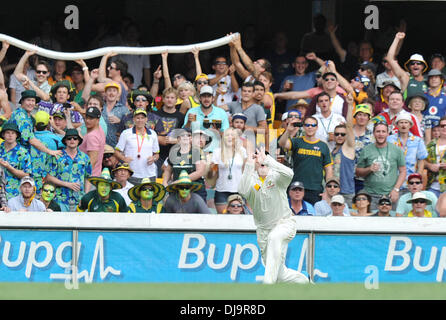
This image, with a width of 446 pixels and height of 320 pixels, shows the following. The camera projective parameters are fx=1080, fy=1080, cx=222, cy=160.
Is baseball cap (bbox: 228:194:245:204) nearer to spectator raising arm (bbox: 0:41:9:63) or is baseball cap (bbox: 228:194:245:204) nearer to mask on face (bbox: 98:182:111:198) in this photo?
mask on face (bbox: 98:182:111:198)

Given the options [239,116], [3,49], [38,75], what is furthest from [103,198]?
[3,49]

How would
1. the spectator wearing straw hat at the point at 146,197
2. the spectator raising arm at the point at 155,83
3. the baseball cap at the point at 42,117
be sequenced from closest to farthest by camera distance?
1. the spectator wearing straw hat at the point at 146,197
2. the baseball cap at the point at 42,117
3. the spectator raising arm at the point at 155,83

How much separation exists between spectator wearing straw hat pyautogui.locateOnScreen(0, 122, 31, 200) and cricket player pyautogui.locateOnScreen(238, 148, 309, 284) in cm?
335

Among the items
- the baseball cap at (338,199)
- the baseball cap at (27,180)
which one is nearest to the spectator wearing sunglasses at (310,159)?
the baseball cap at (338,199)

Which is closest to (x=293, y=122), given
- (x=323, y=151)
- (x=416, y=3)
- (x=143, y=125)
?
(x=323, y=151)

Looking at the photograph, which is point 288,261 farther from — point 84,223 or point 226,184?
point 84,223

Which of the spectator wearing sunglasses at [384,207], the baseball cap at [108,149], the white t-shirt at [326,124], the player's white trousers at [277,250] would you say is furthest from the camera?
the white t-shirt at [326,124]

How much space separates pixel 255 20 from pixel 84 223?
7.33 meters

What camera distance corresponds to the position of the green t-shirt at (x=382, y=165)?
13539mm

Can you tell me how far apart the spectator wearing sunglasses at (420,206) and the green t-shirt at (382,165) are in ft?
1.87

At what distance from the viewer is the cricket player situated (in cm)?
1065

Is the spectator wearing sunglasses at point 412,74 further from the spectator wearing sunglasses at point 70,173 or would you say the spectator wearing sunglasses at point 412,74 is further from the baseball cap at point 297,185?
the spectator wearing sunglasses at point 70,173

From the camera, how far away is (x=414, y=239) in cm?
1238

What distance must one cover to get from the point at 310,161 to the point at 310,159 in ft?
0.08
